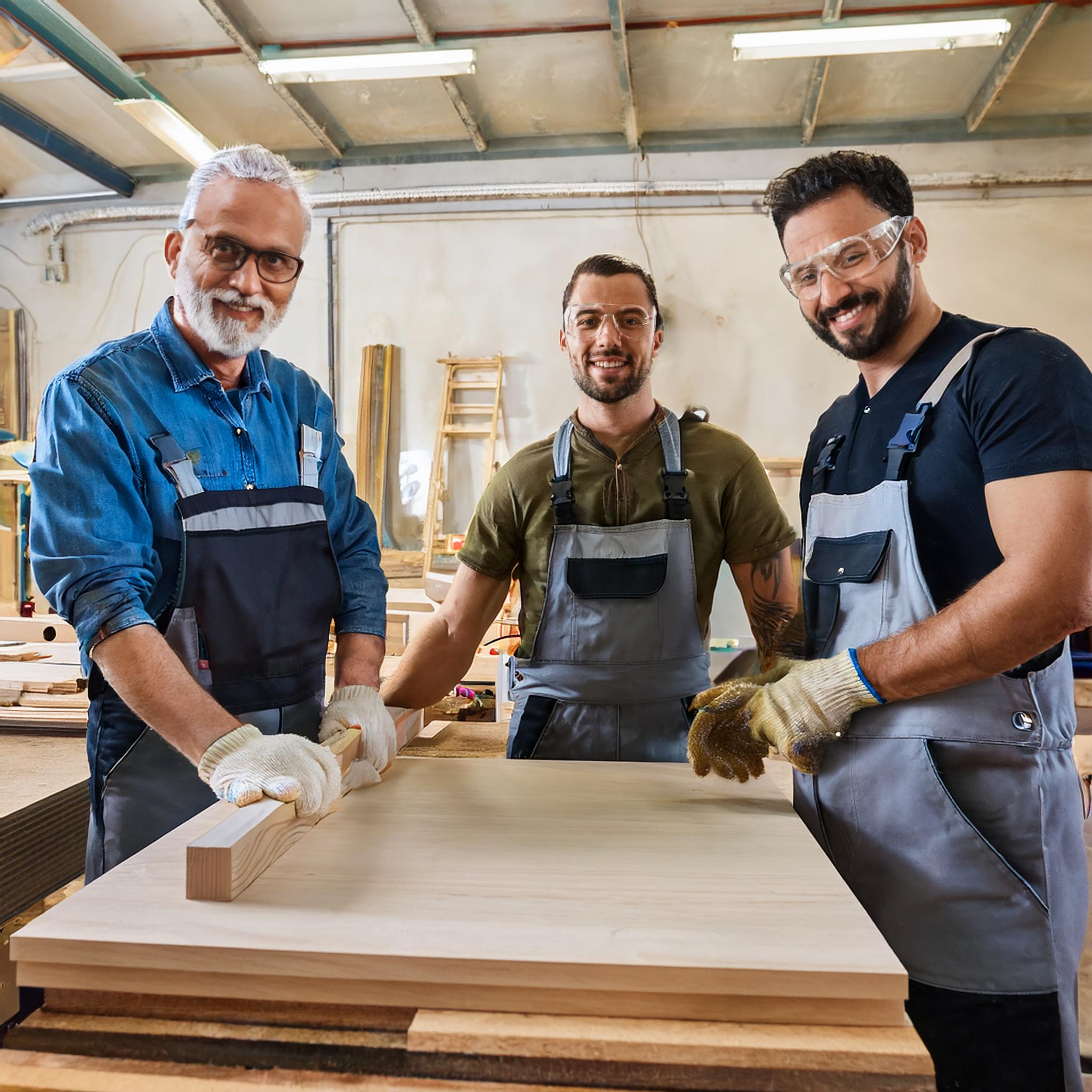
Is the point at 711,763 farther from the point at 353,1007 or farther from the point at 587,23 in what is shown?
the point at 587,23

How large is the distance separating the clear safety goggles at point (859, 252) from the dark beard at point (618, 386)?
555 millimetres

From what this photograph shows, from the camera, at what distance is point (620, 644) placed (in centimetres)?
197

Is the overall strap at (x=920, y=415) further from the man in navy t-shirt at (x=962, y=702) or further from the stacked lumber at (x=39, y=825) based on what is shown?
the stacked lumber at (x=39, y=825)

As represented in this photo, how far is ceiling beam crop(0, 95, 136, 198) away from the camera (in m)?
5.64

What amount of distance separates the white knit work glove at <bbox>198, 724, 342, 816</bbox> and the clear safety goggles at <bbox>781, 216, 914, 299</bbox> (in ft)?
3.94

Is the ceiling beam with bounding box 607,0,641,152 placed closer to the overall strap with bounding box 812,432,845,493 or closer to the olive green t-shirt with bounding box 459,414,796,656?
the olive green t-shirt with bounding box 459,414,796,656

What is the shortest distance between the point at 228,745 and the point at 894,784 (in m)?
1.05

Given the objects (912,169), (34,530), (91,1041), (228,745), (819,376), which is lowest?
(91,1041)

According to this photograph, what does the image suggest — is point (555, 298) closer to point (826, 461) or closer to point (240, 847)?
point (826, 461)

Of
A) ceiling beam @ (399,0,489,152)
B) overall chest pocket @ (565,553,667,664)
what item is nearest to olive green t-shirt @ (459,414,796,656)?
overall chest pocket @ (565,553,667,664)

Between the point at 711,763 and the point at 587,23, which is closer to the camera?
the point at 711,763

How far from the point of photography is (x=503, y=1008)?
2.70 feet

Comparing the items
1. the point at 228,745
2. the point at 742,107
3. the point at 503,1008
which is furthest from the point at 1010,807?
the point at 742,107

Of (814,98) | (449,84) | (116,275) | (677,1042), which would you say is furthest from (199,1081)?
(116,275)
